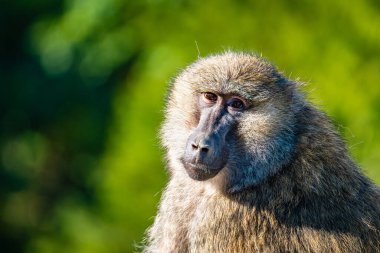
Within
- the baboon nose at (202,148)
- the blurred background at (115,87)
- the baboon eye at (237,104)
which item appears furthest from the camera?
the blurred background at (115,87)

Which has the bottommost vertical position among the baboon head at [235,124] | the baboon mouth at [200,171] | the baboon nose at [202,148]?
the baboon mouth at [200,171]

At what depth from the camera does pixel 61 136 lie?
24.2 metres

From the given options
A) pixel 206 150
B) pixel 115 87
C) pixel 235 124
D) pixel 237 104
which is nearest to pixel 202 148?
pixel 206 150

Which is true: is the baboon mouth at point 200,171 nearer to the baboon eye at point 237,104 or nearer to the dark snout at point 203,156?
the dark snout at point 203,156

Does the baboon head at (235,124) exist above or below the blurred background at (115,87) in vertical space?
below

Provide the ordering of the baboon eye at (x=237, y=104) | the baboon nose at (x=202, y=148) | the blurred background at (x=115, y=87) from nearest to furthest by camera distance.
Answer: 1. the baboon nose at (x=202, y=148)
2. the baboon eye at (x=237, y=104)
3. the blurred background at (x=115, y=87)

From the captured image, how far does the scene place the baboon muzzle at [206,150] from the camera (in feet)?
23.5

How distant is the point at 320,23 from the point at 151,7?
13.7 ft

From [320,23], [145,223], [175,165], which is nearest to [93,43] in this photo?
[145,223]

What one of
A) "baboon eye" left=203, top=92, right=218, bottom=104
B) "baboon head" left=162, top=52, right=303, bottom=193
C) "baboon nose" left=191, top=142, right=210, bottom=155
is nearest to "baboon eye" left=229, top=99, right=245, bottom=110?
"baboon head" left=162, top=52, right=303, bottom=193

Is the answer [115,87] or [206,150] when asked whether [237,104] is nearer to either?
[206,150]

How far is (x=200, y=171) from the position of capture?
7.18 metres

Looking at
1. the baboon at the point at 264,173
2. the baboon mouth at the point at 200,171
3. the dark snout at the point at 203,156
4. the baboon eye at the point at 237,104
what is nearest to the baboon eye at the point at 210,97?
the baboon at the point at 264,173

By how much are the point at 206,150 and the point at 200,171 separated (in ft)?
0.43
